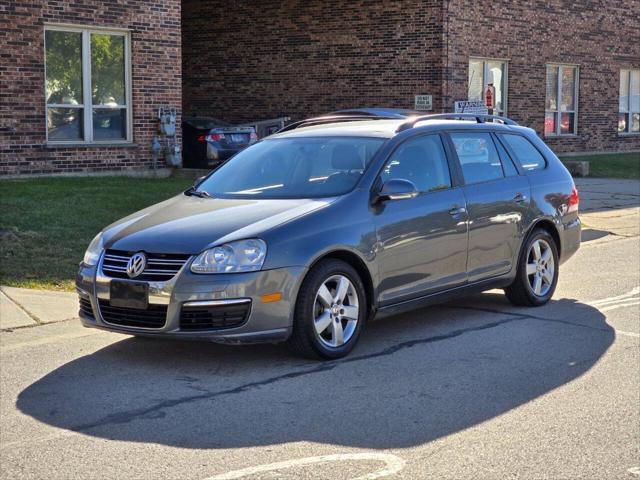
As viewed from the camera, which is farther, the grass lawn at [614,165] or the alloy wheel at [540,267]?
the grass lawn at [614,165]

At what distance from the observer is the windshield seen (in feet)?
25.0

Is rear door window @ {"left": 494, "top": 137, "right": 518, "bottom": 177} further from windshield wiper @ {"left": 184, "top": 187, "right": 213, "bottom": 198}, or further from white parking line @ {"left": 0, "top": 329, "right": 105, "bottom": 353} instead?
white parking line @ {"left": 0, "top": 329, "right": 105, "bottom": 353}

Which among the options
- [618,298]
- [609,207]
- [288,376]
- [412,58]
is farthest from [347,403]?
[412,58]

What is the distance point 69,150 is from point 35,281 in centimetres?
878

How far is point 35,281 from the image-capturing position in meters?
9.80

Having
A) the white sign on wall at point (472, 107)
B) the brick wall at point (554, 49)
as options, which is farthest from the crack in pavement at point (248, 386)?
the brick wall at point (554, 49)

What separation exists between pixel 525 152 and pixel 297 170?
2.44m

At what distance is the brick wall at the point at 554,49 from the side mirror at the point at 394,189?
17307 millimetres

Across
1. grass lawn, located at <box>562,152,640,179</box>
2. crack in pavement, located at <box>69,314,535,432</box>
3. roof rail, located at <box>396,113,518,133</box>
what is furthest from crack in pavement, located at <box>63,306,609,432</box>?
grass lawn, located at <box>562,152,640,179</box>

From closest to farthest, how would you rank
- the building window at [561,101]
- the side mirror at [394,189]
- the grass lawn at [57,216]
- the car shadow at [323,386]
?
1. the car shadow at [323,386]
2. the side mirror at [394,189]
3. the grass lawn at [57,216]
4. the building window at [561,101]

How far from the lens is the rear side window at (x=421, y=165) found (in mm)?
7812

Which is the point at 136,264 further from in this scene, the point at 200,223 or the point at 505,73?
the point at 505,73

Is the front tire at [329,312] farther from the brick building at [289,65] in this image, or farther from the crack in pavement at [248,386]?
the brick building at [289,65]

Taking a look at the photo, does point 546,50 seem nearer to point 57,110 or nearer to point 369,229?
point 57,110
